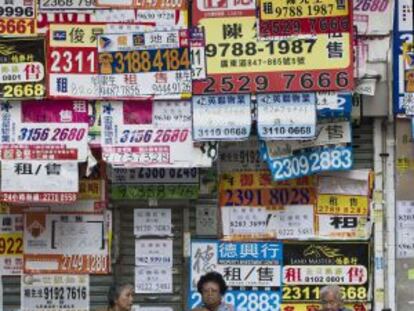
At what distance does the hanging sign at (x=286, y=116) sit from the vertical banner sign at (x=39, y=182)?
190cm

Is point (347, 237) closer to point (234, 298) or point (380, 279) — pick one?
point (380, 279)

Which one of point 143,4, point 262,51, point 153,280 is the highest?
point 143,4

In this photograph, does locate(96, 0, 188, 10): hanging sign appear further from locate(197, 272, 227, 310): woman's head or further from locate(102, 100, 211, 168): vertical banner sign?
locate(197, 272, 227, 310): woman's head

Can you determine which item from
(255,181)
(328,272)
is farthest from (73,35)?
(328,272)

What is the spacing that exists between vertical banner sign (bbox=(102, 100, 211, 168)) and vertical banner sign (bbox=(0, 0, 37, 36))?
1.10m

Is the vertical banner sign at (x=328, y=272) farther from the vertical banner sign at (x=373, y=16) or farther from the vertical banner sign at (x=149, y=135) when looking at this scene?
the vertical banner sign at (x=373, y=16)

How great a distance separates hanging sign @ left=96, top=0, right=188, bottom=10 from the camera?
32.2 ft

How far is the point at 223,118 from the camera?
9578 mm

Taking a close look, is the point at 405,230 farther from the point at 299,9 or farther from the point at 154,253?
the point at 154,253

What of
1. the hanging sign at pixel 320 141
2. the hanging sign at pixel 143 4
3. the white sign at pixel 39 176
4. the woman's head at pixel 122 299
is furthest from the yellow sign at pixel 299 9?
the woman's head at pixel 122 299

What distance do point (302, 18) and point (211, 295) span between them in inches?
119

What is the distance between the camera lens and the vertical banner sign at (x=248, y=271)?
9.88 metres

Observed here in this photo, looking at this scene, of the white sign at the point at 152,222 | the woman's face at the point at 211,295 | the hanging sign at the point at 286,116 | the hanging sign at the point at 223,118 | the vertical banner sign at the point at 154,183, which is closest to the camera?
the woman's face at the point at 211,295

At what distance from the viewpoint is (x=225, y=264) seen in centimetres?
995
